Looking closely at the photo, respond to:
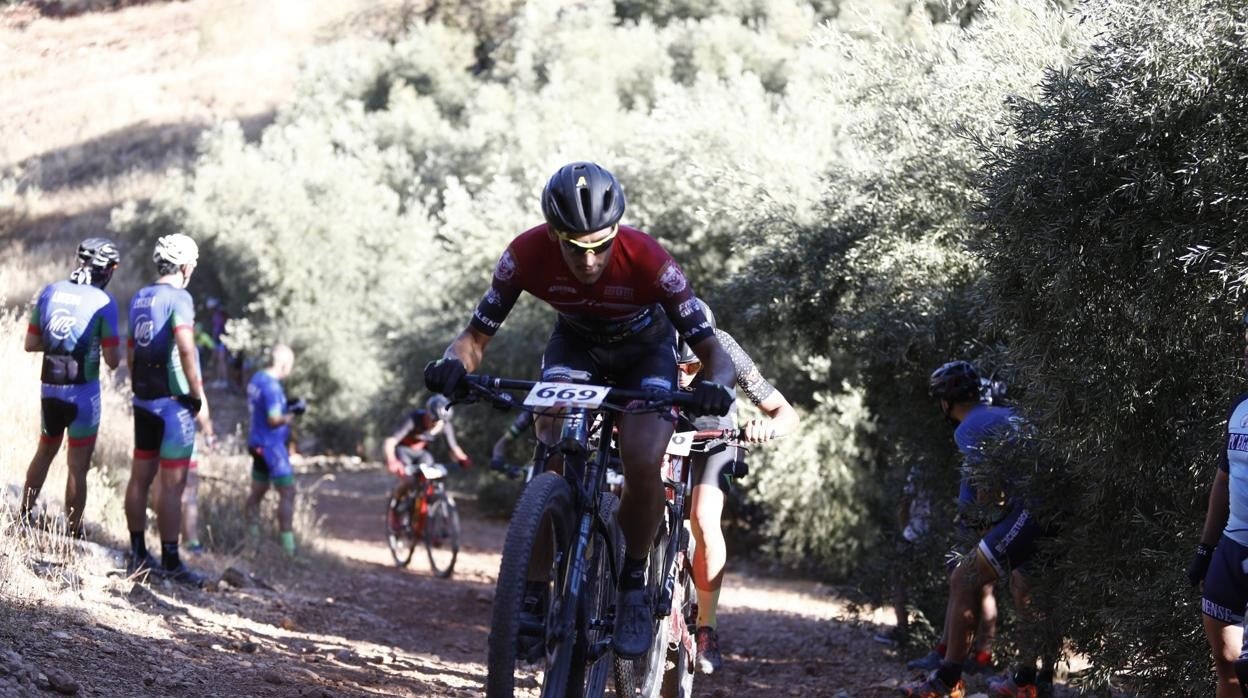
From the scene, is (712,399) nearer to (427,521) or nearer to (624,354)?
(624,354)

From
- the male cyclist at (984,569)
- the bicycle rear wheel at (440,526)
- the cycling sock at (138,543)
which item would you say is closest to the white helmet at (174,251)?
the cycling sock at (138,543)

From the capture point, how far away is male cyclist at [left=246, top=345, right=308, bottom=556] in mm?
11961

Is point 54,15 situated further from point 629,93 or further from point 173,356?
point 629,93

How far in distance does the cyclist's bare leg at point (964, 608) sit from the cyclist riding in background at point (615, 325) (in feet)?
9.11

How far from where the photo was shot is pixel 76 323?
855cm

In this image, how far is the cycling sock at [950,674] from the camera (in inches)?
293

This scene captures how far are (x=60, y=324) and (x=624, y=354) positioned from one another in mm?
4569

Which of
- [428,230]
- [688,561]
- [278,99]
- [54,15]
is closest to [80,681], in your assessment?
[688,561]

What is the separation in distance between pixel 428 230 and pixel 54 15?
16365 millimetres

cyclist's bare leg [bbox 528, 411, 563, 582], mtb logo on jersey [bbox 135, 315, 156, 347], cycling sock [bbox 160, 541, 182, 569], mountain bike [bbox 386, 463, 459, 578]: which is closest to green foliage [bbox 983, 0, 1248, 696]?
cyclist's bare leg [bbox 528, 411, 563, 582]

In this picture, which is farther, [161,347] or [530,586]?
[161,347]

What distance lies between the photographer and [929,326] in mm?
9672

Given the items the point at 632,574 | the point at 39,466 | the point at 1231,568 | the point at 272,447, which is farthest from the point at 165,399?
the point at 1231,568

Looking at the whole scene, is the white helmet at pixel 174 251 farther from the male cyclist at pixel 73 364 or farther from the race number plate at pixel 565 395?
the race number plate at pixel 565 395
